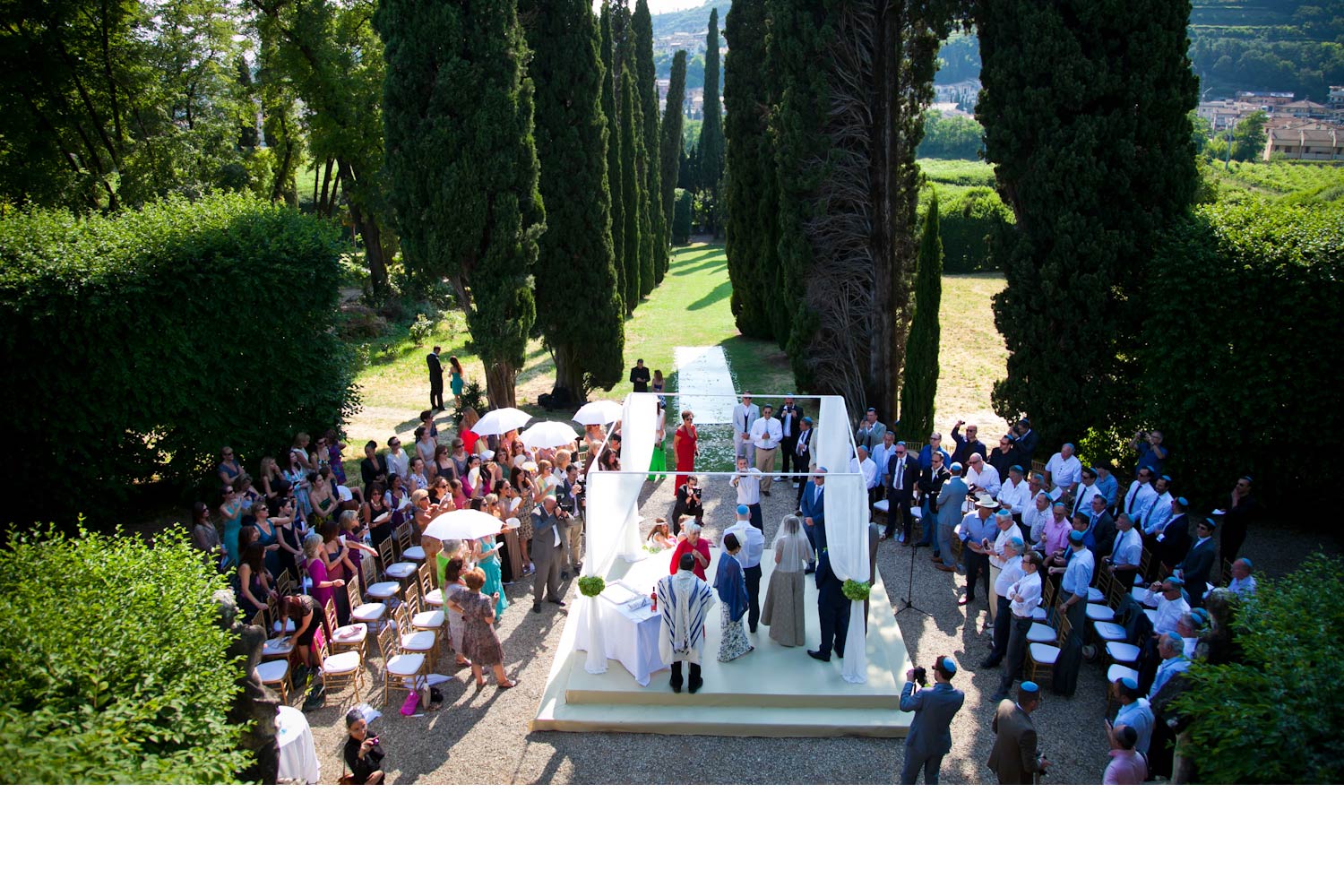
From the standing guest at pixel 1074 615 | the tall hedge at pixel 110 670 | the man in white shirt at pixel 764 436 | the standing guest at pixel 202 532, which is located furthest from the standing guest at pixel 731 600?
the standing guest at pixel 202 532

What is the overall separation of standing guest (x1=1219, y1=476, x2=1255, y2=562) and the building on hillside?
22.0 meters

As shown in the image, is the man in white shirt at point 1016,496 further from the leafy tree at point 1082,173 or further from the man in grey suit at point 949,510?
the leafy tree at point 1082,173

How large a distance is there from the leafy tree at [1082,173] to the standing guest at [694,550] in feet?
25.5

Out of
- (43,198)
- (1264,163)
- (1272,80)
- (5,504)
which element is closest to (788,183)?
(5,504)

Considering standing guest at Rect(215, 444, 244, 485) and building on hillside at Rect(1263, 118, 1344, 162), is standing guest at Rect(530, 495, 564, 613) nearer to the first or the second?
standing guest at Rect(215, 444, 244, 485)

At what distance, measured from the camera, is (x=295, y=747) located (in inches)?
266

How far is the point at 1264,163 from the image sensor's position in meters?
39.6

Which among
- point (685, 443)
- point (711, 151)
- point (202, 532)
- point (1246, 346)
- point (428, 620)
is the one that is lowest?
point (428, 620)

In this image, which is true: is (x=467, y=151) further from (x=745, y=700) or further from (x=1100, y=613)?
(x=1100, y=613)

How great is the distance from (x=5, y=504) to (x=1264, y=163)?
1939 inches

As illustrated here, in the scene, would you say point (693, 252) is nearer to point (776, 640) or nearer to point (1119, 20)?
point (1119, 20)

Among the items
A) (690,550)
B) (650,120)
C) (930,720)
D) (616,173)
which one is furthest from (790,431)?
(650,120)

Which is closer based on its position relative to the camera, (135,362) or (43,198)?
(135,362)

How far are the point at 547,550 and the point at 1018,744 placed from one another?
610 centimetres
